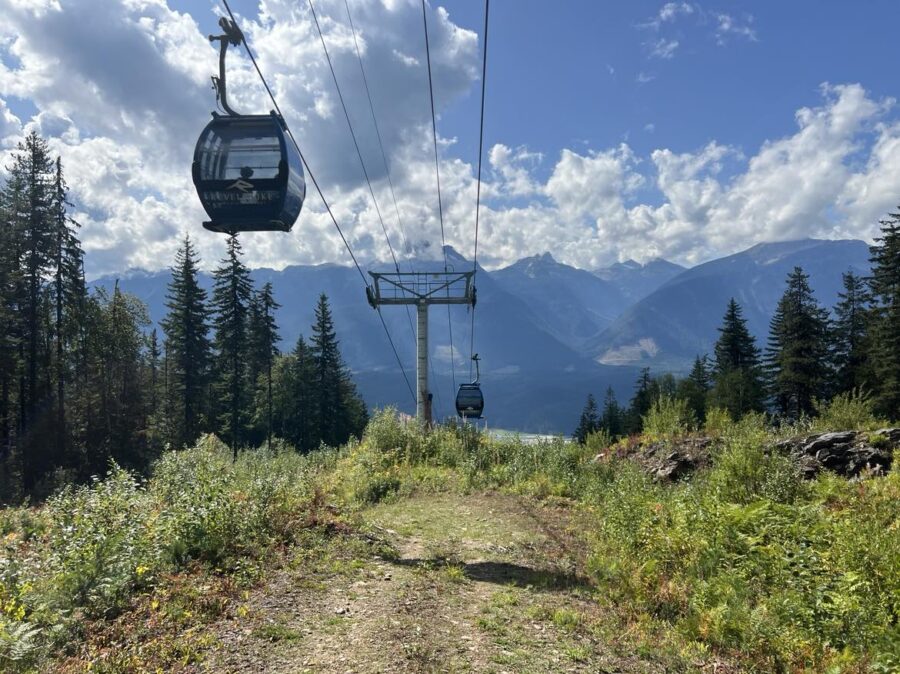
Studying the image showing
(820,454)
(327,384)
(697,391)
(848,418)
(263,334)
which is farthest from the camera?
(327,384)

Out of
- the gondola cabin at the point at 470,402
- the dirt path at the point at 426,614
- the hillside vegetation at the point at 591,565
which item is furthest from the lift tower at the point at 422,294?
the dirt path at the point at 426,614

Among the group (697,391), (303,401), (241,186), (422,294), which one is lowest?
(303,401)

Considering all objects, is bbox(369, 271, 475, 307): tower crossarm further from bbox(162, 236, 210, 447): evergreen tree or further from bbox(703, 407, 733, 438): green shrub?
bbox(162, 236, 210, 447): evergreen tree

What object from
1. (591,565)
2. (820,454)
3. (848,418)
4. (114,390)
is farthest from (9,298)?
(848,418)

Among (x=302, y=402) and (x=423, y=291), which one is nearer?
(x=423, y=291)

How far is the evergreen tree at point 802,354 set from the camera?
142 feet

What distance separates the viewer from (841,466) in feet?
38.8

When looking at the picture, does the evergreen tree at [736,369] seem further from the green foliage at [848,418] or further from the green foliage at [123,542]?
the green foliage at [123,542]

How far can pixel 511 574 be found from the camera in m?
8.12

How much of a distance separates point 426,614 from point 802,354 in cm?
4861

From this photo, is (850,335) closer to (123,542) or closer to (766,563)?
(766,563)

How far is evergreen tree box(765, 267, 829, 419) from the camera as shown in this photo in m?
43.3

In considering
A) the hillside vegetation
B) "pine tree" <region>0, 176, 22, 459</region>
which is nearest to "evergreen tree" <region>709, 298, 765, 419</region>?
the hillside vegetation

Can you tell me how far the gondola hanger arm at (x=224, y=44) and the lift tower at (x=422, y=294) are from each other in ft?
37.7
